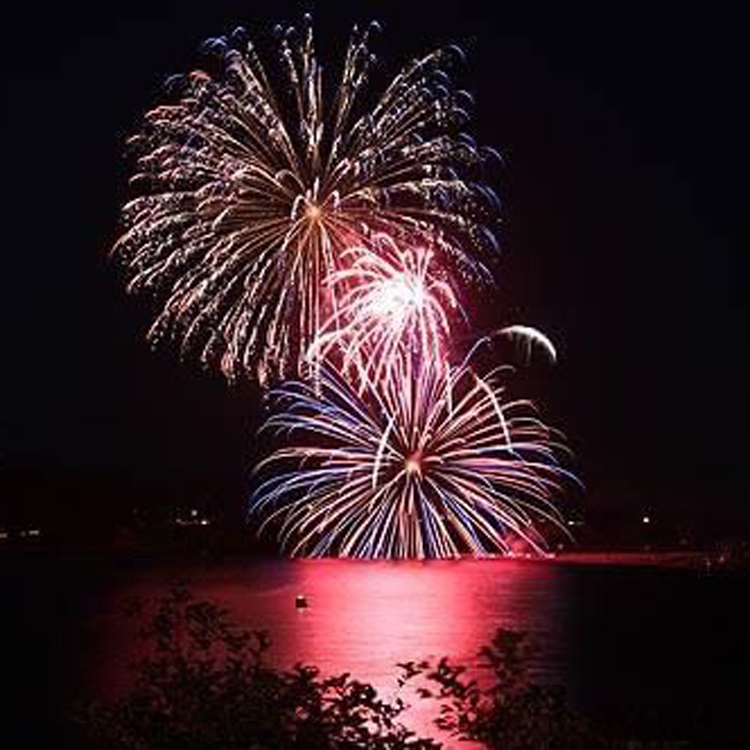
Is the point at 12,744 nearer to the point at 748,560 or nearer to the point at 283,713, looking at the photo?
the point at 283,713

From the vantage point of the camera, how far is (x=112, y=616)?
3634 cm

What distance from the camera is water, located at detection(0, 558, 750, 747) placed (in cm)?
1925

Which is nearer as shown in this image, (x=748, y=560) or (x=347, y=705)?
(x=347, y=705)

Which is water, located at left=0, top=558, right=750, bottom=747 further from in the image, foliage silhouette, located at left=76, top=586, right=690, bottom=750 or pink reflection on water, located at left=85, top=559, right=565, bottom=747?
foliage silhouette, located at left=76, top=586, right=690, bottom=750

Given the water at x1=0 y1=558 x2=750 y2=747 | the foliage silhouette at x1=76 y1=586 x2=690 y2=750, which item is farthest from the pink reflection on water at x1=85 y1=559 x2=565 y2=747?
the foliage silhouette at x1=76 y1=586 x2=690 y2=750

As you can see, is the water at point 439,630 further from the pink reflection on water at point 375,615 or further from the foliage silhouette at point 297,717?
the foliage silhouette at point 297,717

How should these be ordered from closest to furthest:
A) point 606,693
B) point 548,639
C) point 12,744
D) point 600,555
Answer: point 12,744, point 606,693, point 548,639, point 600,555

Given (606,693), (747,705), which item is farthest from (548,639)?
(747,705)

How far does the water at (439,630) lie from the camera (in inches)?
758

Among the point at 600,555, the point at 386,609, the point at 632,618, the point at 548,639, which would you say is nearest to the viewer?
the point at 548,639

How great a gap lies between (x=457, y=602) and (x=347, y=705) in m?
37.3

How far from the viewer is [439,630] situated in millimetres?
31875

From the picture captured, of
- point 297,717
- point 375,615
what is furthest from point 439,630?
point 297,717

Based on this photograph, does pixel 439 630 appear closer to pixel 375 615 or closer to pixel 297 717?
pixel 375 615
